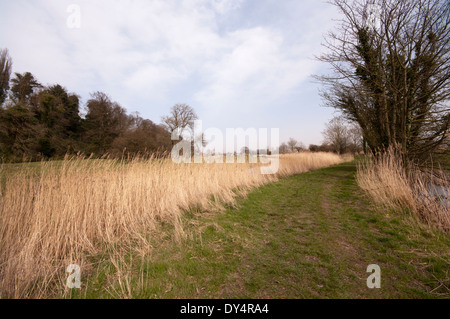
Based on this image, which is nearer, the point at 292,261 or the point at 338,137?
the point at 292,261

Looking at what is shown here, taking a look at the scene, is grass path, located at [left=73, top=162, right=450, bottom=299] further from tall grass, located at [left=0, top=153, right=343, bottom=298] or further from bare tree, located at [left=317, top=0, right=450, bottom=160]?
bare tree, located at [left=317, top=0, right=450, bottom=160]

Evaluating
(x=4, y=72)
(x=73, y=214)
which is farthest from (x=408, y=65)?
(x=4, y=72)

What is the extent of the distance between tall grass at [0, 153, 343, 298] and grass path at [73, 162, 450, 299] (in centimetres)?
39

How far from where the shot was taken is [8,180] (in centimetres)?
301

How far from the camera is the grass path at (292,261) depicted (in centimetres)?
193

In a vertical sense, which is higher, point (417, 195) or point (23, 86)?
point (23, 86)

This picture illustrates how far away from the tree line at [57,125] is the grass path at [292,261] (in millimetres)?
3116

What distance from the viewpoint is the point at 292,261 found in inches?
99.7

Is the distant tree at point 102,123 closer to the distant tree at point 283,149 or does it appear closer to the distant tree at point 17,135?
the distant tree at point 17,135

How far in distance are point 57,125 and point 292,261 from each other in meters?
22.7

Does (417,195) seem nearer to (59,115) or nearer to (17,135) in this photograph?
(17,135)

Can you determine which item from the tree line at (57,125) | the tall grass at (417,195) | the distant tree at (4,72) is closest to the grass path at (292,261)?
the tall grass at (417,195)

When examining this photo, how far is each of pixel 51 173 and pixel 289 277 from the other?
4755 mm

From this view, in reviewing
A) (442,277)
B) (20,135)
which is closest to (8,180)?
(442,277)
